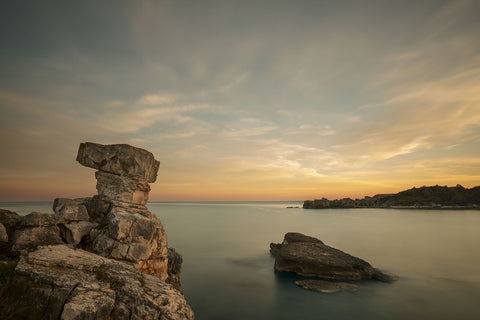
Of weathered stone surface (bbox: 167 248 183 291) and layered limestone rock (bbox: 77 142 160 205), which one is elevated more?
layered limestone rock (bbox: 77 142 160 205)

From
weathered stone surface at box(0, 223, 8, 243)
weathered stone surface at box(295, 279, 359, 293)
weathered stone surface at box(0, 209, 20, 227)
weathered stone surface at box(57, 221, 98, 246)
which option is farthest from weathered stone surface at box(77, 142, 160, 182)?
weathered stone surface at box(295, 279, 359, 293)

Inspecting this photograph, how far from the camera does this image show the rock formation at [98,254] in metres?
6.09

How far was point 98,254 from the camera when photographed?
10797mm

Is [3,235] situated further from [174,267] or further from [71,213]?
[174,267]

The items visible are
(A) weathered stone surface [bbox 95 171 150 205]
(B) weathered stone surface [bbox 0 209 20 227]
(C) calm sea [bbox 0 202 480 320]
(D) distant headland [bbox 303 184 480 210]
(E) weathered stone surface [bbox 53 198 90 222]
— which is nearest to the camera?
(B) weathered stone surface [bbox 0 209 20 227]

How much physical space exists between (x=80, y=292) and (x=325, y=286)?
771 inches

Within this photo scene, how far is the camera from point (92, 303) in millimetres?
6156

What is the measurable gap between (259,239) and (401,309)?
99.7 ft

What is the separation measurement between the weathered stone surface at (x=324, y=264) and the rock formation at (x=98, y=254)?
12.7 m

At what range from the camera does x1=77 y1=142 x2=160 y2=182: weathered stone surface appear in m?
14.9

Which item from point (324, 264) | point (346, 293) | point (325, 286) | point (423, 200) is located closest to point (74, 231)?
point (325, 286)

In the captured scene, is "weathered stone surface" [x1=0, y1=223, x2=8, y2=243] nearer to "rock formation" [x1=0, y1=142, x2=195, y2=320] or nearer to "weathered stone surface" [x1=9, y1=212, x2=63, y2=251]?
"rock formation" [x1=0, y1=142, x2=195, y2=320]

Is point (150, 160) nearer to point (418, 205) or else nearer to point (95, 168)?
point (95, 168)

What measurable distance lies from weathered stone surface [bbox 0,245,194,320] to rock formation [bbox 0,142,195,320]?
0.07 feet
